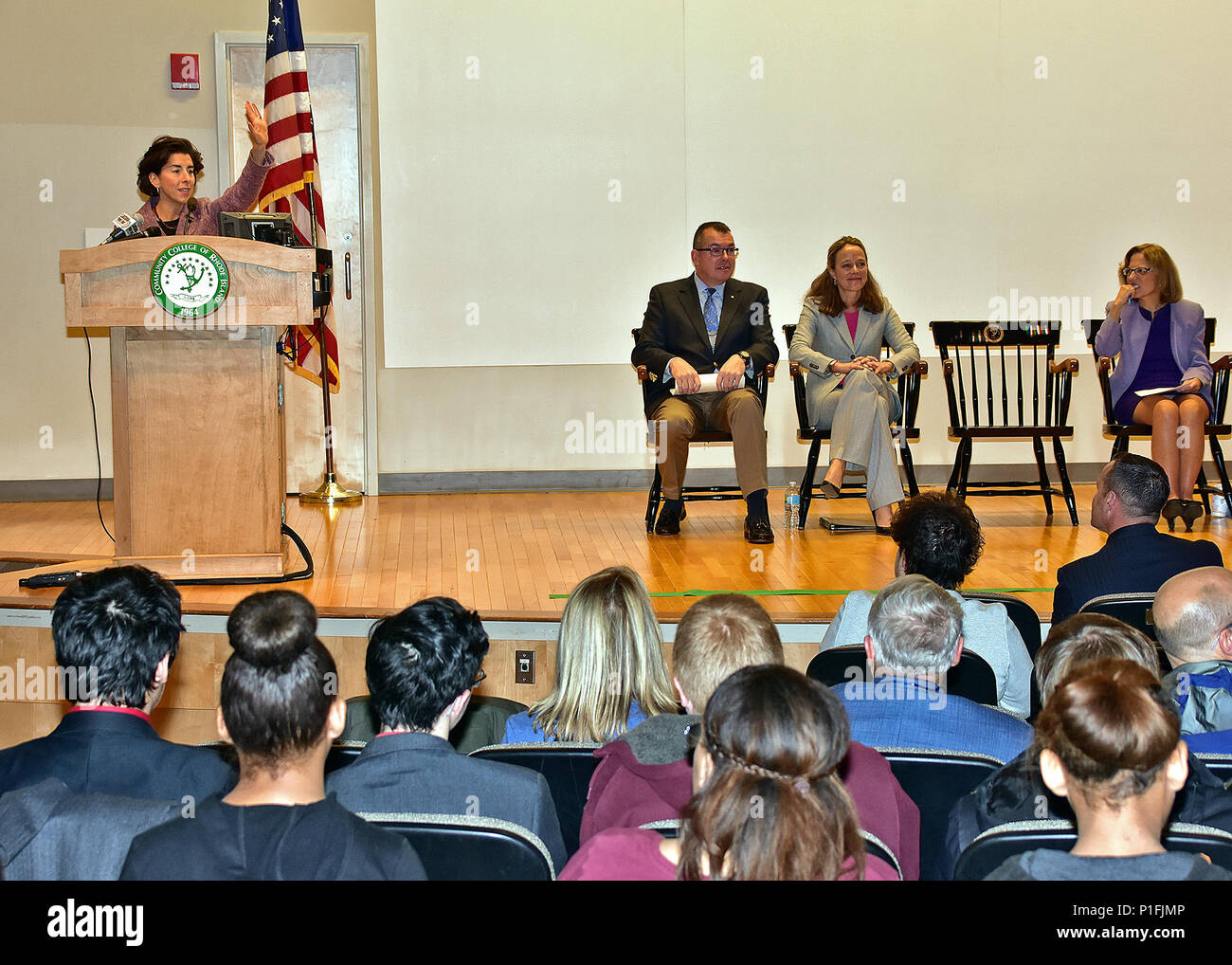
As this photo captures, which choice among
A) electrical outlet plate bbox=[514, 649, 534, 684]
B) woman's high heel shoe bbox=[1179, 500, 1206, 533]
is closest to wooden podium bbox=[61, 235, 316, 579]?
electrical outlet plate bbox=[514, 649, 534, 684]

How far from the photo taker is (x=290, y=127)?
18.9 ft

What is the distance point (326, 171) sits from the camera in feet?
21.1

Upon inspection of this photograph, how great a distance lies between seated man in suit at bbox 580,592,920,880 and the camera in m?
1.69

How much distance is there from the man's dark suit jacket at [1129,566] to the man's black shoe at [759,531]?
165 cm

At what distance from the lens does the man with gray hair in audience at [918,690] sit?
202 cm

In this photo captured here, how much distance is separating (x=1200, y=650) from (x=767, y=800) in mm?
1305

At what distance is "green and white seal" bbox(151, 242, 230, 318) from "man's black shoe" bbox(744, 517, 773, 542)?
2163 millimetres

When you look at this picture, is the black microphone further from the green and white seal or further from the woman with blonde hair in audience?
the woman with blonde hair in audience

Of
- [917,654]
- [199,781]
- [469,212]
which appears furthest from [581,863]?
[469,212]

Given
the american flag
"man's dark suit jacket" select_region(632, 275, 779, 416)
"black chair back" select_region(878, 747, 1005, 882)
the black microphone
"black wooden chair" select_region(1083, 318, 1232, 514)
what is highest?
the american flag

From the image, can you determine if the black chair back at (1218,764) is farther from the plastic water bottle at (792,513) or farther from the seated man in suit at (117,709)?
the plastic water bottle at (792,513)

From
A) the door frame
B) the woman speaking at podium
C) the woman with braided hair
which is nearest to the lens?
the woman with braided hair

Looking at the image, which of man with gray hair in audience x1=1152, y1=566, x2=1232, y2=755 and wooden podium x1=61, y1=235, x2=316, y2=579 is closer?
man with gray hair in audience x1=1152, y1=566, x2=1232, y2=755
